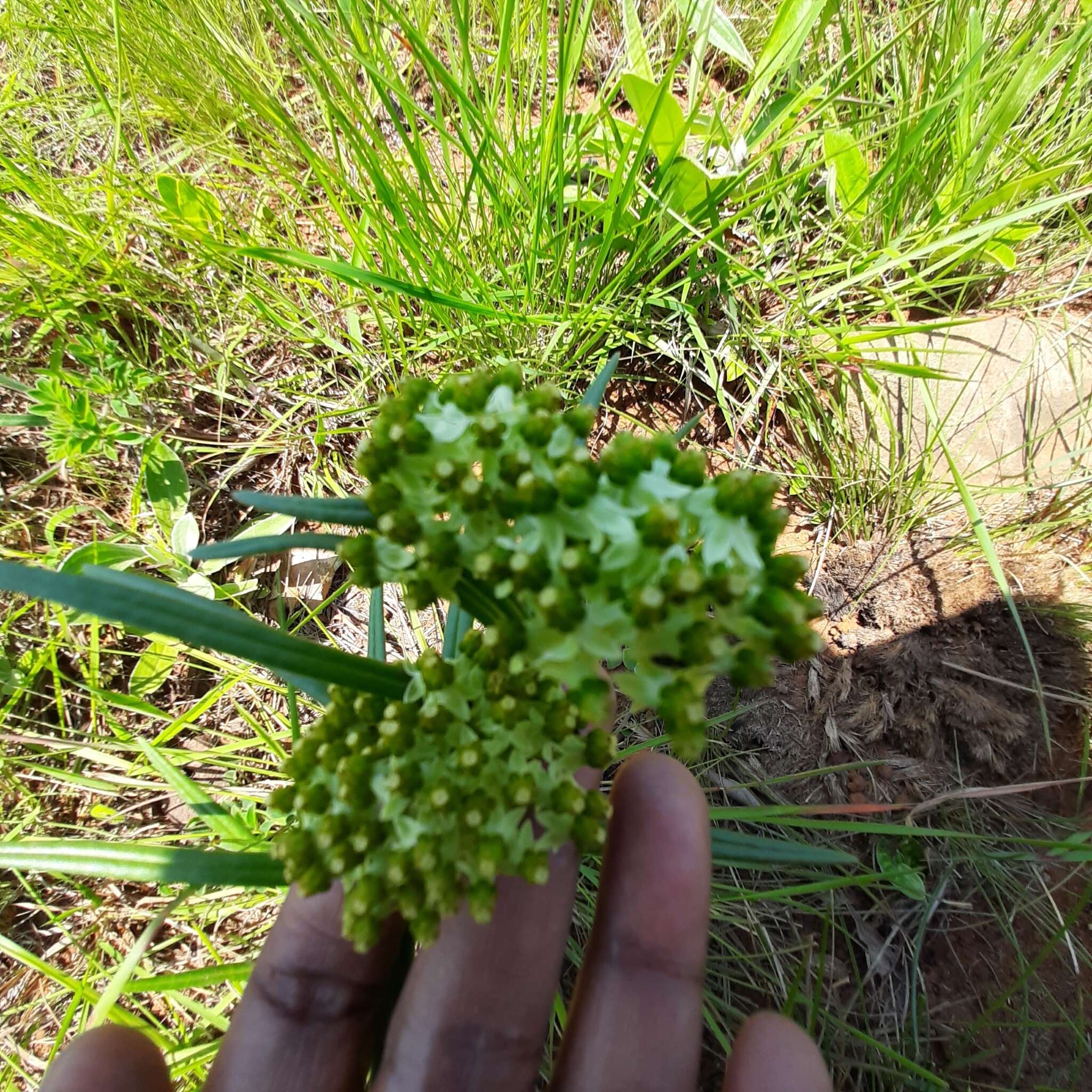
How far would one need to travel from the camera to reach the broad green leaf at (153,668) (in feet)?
8.54

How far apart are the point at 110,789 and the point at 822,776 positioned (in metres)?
2.60

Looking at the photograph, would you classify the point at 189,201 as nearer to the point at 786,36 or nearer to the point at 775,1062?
the point at 786,36

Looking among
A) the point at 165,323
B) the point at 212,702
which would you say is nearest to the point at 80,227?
the point at 165,323

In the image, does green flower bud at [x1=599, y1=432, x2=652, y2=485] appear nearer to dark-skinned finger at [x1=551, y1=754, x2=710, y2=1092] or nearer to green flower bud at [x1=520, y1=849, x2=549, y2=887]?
green flower bud at [x1=520, y1=849, x2=549, y2=887]

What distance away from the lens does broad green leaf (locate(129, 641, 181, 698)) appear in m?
2.60

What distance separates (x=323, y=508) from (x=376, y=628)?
2.04ft

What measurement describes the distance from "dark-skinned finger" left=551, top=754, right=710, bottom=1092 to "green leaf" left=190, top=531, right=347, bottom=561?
105cm

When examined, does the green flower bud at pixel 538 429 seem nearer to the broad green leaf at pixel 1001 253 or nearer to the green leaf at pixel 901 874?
the green leaf at pixel 901 874

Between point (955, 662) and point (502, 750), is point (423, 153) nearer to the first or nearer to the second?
point (502, 750)

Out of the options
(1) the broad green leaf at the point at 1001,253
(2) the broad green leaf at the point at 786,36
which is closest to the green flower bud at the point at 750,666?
(2) the broad green leaf at the point at 786,36

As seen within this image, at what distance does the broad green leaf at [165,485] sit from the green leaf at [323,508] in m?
1.55

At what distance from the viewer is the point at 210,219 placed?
8.98 ft

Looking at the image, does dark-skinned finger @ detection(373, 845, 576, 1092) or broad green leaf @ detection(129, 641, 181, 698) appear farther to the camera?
broad green leaf @ detection(129, 641, 181, 698)

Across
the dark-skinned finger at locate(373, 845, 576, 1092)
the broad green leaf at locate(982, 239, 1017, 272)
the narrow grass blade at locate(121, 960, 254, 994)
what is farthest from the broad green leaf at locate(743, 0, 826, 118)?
the narrow grass blade at locate(121, 960, 254, 994)
